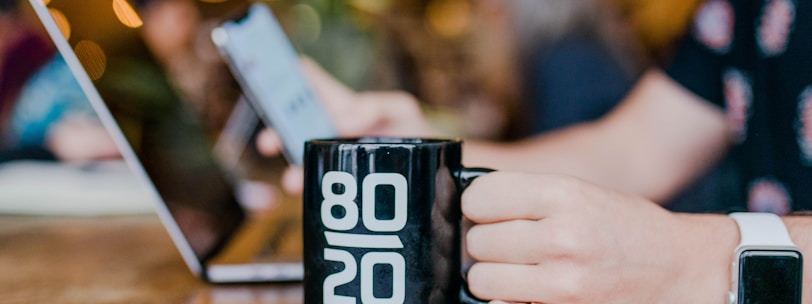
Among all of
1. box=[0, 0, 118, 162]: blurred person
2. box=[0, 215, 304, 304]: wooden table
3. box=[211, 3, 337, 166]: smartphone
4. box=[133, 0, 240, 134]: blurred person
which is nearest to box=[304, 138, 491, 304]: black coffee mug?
box=[0, 215, 304, 304]: wooden table

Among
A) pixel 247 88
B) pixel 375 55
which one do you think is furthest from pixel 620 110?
pixel 375 55

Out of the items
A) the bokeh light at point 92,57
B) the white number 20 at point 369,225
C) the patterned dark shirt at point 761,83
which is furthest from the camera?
the patterned dark shirt at point 761,83

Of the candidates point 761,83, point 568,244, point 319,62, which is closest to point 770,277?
point 568,244

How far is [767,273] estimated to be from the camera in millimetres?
476

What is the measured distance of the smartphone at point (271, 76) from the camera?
0.74 metres

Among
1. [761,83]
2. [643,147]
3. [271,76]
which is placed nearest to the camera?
[271,76]

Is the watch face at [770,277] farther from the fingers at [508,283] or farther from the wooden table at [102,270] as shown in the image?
the wooden table at [102,270]

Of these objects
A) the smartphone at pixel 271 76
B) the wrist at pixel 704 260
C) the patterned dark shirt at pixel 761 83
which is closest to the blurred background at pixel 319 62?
the smartphone at pixel 271 76

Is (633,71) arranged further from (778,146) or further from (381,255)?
(381,255)

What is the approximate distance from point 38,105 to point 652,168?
5.86 feet

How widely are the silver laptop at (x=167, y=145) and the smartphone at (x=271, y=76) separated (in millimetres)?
102

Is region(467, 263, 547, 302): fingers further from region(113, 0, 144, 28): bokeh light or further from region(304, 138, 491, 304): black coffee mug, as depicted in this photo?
region(113, 0, 144, 28): bokeh light

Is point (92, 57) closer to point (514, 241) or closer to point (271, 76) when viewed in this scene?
point (271, 76)

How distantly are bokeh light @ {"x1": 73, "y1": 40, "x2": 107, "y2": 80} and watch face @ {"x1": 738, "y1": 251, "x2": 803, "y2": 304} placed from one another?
57 cm
